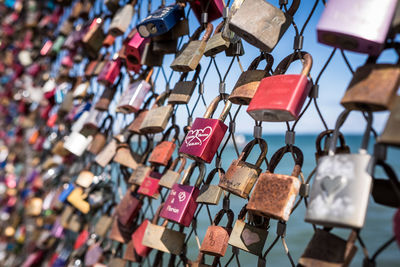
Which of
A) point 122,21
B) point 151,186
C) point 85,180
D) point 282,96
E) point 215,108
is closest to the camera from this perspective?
point 282,96

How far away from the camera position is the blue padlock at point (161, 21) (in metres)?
0.71

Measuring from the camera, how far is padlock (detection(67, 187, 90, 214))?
109 centimetres

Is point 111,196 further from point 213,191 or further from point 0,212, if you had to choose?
point 0,212

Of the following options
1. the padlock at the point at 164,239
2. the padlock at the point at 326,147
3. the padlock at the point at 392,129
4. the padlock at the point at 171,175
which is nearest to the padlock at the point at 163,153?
the padlock at the point at 171,175

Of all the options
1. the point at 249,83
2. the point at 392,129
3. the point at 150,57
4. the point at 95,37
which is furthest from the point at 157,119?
the point at 95,37

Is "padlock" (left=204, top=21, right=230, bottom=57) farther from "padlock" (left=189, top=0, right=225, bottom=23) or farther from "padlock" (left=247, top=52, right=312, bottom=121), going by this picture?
"padlock" (left=247, top=52, right=312, bottom=121)

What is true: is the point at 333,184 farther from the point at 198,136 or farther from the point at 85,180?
the point at 85,180

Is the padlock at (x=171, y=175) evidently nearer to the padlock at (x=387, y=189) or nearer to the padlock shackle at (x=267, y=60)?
the padlock shackle at (x=267, y=60)

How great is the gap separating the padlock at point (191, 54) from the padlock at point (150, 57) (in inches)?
5.3

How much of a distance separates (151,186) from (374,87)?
53cm

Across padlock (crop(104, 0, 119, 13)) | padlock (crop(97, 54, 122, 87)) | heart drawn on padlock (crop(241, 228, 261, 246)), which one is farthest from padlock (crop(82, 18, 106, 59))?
heart drawn on padlock (crop(241, 228, 261, 246))

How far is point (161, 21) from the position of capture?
2.33 feet

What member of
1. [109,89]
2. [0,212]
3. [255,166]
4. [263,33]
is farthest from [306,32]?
[0,212]

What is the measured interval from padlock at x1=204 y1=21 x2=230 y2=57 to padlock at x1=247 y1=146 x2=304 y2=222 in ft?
0.84
